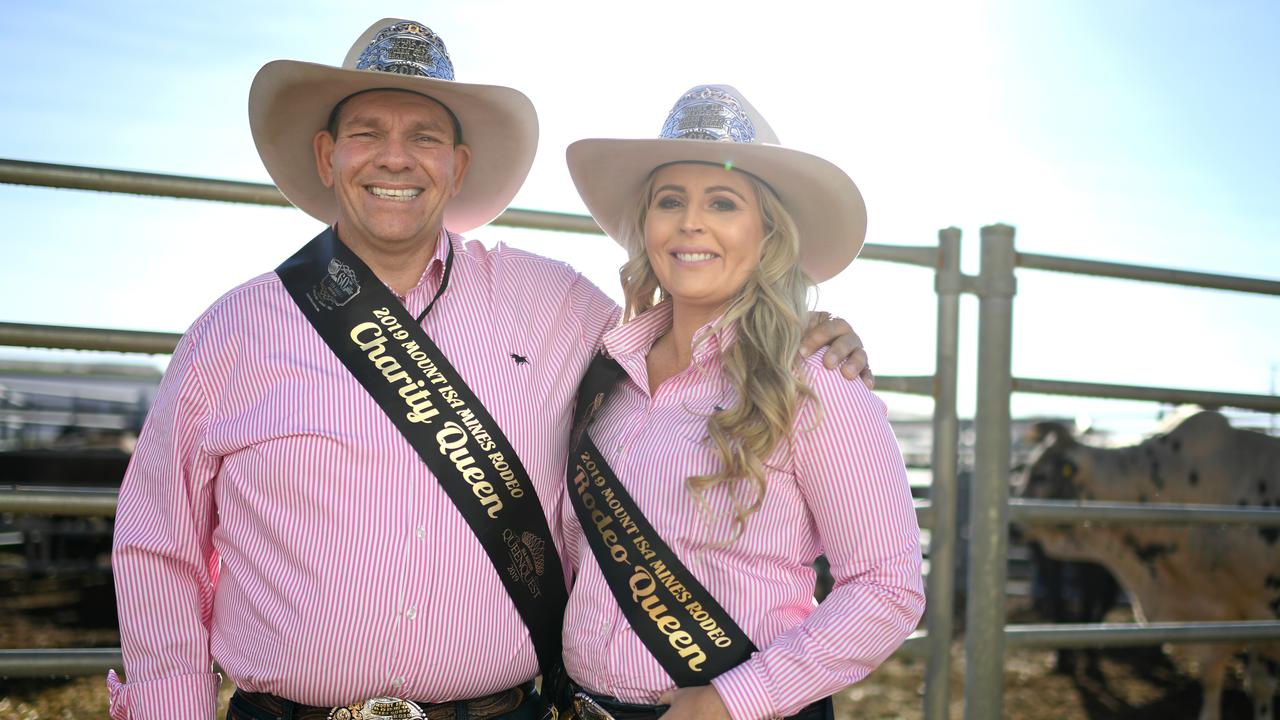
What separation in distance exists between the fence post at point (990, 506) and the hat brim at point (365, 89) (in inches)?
63.1

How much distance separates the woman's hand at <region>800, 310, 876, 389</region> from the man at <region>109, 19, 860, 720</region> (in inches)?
25.9

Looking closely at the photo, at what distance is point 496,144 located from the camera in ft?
9.39

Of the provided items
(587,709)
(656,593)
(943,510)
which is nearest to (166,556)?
(587,709)

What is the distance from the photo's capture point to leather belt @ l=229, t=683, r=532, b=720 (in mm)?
2125

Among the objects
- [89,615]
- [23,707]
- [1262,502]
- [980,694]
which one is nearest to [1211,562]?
[1262,502]

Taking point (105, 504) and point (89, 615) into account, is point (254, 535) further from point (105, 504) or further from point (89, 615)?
point (89, 615)

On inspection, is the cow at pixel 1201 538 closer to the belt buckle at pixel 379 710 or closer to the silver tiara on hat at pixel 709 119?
the silver tiara on hat at pixel 709 119

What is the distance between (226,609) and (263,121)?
130 centimetres

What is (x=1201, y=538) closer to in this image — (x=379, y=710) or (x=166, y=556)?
(x=379, y=710)

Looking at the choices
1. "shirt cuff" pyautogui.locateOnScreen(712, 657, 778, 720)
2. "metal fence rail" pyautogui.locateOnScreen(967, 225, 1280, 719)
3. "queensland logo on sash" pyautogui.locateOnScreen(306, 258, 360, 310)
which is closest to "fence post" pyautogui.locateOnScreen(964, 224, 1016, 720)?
"metal fence rail" pyautogui.locateOnScreen(967, 225, 1280, 719)

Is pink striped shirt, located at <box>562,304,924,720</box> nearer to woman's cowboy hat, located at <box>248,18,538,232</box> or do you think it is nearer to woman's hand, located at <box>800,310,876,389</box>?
woman's hand, located at <box>800,310,876,389</box>

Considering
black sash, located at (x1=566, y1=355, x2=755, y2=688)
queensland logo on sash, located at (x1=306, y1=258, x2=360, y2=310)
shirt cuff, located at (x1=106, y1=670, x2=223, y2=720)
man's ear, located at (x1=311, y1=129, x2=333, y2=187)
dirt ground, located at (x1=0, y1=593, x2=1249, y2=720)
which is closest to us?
black sash, located at (x1=566, y1=355, x2=755, y2=688)

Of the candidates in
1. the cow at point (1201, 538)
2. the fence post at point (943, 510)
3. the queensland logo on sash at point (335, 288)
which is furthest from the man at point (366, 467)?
the cow at point (1201, 538)

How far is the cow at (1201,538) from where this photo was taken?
17.8ft
